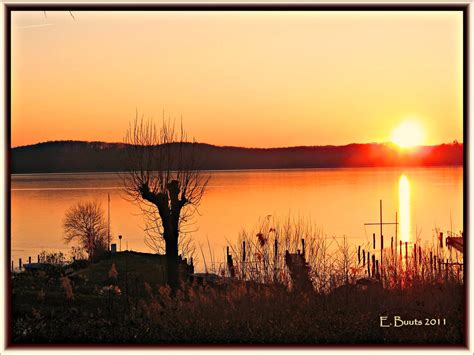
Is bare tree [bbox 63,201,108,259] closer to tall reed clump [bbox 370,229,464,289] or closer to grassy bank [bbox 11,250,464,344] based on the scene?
grassy bank [bbox 11,250,464,344]

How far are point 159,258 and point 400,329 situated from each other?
8.67 feet

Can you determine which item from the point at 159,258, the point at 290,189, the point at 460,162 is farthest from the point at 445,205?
the point at 159,258

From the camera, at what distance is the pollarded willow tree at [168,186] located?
25.6ft

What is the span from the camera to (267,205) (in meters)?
7.93

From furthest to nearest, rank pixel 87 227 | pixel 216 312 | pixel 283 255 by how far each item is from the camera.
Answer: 1. pixel 283 255
2. pixel 87 227
3. pixel 216 312

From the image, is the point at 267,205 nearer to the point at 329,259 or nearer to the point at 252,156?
the point at 252,156

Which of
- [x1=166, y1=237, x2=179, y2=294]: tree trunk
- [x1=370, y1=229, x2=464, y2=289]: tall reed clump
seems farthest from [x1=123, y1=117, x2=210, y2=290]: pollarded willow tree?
[x1=370, y1=229, x2=464, y2=289]: tall reed clump

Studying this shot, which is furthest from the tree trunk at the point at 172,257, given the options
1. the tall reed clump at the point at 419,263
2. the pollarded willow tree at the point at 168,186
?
the tall reed clump at the point at 419,263

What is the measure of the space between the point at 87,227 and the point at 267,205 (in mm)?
1945

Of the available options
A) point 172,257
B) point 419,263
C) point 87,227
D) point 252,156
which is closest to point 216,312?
point 172,257

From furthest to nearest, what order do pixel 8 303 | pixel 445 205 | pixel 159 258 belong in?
1. pixel 159 258
2. pixel 445 205
3. pixel 8 303

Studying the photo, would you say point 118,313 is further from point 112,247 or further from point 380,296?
point 380,296

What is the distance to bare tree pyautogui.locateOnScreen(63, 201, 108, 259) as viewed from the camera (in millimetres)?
7781

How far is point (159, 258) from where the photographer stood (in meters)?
8.00
